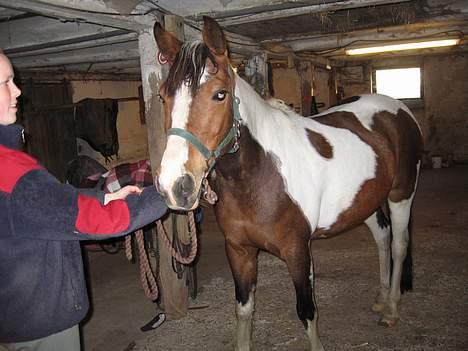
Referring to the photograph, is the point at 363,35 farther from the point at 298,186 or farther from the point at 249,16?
the point at 298,186

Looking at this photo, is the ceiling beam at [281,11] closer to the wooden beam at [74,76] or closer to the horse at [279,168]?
the horse at [279,168]

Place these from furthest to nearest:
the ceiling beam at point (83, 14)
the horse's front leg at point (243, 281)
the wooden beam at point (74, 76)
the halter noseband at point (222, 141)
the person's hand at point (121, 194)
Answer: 1. the wooden beam at point (74, 76)
2. the horse's front leg at point (243, 281)
3. the ceiling beam at point (83, 14)
4. the halter noseband at point (222, 141)
5. the person's hand at point (121, 194)

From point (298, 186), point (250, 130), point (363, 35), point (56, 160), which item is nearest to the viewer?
point (250, 130)

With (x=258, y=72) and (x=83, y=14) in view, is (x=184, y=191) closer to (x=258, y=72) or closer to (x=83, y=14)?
(x=83, y=14)

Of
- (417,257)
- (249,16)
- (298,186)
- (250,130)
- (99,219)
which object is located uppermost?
(249,16)

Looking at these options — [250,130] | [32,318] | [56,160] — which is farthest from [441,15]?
[56,160]

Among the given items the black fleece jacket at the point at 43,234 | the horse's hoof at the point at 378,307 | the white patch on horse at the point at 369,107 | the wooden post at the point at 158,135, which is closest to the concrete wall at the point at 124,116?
the wooden post at the point at 158,135

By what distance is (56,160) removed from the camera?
21.2 ft

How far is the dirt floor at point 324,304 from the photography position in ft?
8.98

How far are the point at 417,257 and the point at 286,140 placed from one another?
252cm

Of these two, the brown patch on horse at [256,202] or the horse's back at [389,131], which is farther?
the horse's back at [389,131]

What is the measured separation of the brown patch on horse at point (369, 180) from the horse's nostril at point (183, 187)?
4.01ft

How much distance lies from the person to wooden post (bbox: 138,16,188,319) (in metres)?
1.36

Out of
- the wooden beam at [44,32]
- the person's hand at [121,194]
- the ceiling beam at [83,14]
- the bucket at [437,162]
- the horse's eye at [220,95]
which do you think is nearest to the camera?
the person's hand at [121,194]
